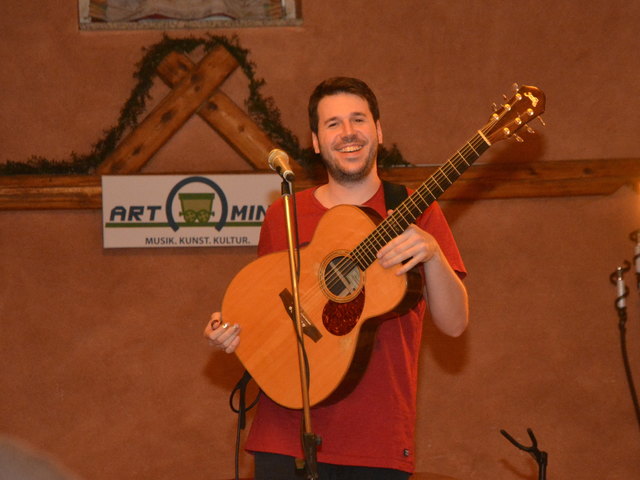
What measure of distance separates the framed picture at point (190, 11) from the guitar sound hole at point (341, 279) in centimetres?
343

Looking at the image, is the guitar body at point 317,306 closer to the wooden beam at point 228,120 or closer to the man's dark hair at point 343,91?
the man's dark hair at point 343,91

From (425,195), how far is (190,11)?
374cm

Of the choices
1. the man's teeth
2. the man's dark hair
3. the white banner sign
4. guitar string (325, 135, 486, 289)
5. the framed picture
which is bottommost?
guitar string (325, 135, 486, 289)

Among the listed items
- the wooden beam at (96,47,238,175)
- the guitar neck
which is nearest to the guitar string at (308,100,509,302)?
the guitar neck

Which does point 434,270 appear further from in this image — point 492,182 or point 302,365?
point 492,182

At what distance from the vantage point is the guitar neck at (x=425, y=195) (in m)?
2.58

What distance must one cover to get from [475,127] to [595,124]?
31.9 inches

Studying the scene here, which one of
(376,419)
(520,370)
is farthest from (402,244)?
(520,370)

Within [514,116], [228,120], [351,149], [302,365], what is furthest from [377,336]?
[228,120]

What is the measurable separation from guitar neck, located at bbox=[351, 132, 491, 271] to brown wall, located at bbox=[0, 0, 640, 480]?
3.07 meters

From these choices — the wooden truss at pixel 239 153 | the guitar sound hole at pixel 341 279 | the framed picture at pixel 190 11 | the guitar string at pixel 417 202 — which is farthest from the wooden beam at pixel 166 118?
the guitar string at pixel 417 202

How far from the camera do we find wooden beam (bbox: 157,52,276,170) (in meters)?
5.64

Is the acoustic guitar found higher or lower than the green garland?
lower

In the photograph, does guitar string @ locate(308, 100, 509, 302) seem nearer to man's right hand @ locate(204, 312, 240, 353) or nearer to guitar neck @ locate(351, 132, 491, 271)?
guitar neck @ locate(351, 132, 491, 271)
